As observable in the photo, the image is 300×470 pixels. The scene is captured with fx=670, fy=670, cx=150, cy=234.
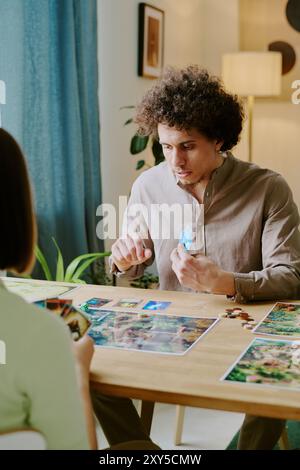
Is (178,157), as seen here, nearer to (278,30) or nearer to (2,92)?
(2,92)

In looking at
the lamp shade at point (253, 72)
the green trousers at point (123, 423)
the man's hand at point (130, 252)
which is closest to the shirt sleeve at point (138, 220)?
the man's hand at point (130, 252)

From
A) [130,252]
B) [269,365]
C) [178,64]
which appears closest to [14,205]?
[269,365]

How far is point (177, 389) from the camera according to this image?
123 centimetres

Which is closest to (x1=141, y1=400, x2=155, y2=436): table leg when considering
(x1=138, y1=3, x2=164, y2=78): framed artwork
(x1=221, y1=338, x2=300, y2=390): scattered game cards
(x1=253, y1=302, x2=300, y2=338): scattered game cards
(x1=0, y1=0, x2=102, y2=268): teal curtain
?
(x1=253, y1=302, x2=300, y2=338): scattered game cards

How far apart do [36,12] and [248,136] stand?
2.27 metres

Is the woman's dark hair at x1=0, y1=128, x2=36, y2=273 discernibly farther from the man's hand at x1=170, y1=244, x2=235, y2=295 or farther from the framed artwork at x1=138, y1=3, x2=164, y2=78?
the framed artwork at x1=138, y1=3, x2=164, y2=78

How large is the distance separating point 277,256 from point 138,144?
186cm

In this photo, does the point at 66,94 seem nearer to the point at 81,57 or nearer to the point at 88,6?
the point at 81,57

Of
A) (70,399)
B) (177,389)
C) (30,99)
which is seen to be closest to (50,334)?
(70,399)

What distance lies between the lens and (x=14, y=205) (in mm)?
1041

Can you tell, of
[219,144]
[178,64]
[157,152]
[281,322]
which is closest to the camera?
[281,322]

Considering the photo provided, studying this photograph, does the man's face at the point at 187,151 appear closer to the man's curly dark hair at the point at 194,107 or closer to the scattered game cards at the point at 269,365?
the man's curly dark hair at the point at 194,107

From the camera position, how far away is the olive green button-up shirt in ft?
6.59

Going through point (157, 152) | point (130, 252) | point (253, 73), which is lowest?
point (130, 252)
